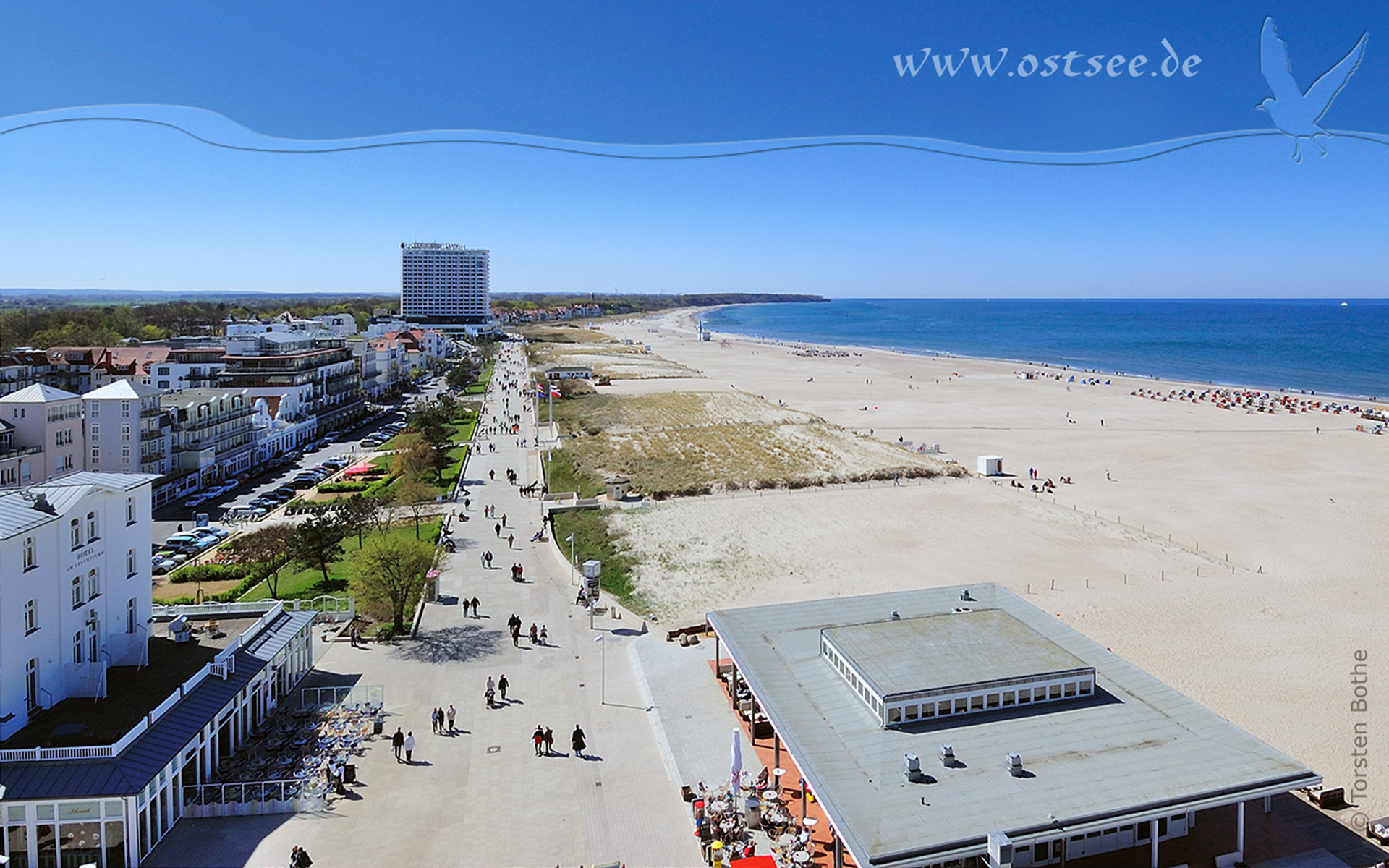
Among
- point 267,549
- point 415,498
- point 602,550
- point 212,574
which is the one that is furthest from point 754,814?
point 415,498

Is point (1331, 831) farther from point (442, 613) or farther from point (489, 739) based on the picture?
point (442, 613)

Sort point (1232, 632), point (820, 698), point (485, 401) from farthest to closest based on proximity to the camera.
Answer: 1. point (485, 401)
2. point (1232, 632)
3. point (820, 698)

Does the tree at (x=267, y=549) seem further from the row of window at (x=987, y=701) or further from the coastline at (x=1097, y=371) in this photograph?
the coastline at (x=1097, y=371)

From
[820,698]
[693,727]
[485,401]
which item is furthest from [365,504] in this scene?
[485,401]

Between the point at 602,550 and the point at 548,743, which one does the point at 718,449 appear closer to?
the point at 602,550

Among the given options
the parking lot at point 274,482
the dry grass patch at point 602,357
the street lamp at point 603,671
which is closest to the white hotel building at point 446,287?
the dry grass patch at point 602,357

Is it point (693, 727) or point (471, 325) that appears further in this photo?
point (471, 325)

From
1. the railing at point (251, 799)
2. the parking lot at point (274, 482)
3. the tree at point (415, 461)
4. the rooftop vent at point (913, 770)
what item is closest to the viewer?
the rooftop vent at point (913, 770)

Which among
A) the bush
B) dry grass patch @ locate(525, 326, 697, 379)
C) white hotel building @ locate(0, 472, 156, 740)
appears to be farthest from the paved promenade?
dry grass patch @ locate(525, 326, 697, 379)
